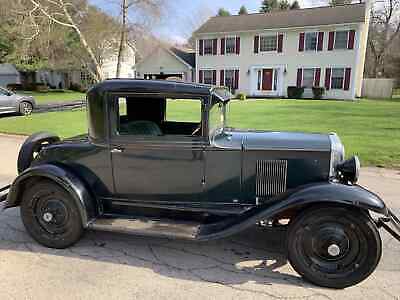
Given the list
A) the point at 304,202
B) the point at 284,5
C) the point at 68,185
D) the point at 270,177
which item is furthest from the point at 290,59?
the point at 284,5

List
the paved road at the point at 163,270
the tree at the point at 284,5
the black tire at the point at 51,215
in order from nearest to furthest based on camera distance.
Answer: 1. the paved road at the point at 163,270
2. the black tire at the point at 51,215
3. the tree at the point at 284,5

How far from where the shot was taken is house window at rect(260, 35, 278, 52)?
2934cm

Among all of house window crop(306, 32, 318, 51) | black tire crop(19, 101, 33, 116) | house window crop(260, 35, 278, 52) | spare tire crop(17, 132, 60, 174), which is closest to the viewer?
spare tire crop(17, 132, 60, 174)

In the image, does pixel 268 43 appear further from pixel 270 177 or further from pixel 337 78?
pixel 270 177

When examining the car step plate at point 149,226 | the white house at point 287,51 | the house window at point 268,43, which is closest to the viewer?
the car step plate at point 149,226

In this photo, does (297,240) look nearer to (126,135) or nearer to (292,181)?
(292,181)

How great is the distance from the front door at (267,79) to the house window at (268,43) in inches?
72.8

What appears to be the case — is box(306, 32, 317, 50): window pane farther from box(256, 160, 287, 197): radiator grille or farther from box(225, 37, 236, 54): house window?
box(256, 160, 287, 197): radiator grille

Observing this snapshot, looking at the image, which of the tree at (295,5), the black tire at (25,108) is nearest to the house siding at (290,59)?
the black tire at (25,108)

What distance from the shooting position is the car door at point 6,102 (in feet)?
A: 48.4

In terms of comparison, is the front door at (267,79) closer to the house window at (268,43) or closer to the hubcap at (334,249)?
the house window at (268,43)

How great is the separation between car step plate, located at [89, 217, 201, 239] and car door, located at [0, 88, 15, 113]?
534 inches

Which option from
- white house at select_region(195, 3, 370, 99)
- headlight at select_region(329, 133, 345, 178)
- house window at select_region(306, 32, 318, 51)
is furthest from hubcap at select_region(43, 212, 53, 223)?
house window at select_region(306, 32, 318, 51)

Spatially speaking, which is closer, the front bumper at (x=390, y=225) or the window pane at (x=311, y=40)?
the front bumper at (x=390, y=225)
